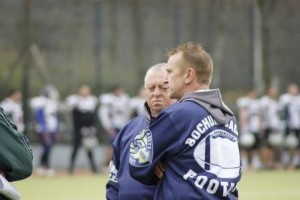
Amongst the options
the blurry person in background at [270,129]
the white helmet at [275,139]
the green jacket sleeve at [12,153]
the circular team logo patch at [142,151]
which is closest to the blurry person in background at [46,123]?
the blurry person in background at [270,129]

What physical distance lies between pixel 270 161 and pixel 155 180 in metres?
19.4

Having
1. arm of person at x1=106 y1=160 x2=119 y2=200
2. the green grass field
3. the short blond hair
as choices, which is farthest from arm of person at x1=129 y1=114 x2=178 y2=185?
the green grass field

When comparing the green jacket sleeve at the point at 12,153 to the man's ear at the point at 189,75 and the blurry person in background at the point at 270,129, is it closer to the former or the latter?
the man's ear at the point at 189,75

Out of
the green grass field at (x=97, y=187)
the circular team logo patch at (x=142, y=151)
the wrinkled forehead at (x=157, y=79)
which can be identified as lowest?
the green grass field at (x=97, y=187)

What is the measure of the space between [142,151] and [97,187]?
12.5 meters

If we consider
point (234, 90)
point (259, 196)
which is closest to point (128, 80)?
point (234, 90)

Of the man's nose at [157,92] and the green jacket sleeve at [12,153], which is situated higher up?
the man's nose at [157,92]

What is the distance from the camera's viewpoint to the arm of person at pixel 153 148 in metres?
5.27

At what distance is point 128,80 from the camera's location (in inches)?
968

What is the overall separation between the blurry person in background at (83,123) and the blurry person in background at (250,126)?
12.8ft

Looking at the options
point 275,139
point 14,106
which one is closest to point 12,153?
point 14,106

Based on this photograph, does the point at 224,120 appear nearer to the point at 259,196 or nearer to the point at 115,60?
the point at 259,196

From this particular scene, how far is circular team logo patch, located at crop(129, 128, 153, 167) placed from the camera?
5.31m

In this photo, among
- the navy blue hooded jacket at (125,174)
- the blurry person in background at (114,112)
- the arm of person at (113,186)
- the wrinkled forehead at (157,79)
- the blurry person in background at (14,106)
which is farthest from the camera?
the blurry person in background at (114,112)
